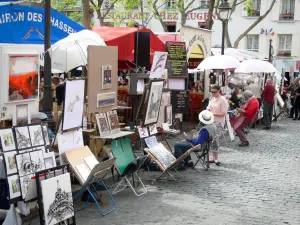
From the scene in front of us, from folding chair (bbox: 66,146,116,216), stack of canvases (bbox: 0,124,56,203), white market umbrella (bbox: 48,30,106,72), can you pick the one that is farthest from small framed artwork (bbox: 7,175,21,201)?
white market umbrella (bbox: 48,30,106,72)

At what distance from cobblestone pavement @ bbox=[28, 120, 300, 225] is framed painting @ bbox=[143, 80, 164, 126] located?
3.48ft

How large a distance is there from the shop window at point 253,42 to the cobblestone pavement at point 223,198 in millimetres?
27566

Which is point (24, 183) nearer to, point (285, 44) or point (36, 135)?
point (36, 135)

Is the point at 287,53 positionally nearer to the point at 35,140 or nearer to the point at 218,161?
the point at 218,161

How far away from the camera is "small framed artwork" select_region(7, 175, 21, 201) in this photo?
5.96 meters

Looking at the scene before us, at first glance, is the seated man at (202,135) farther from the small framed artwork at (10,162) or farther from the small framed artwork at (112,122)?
the small framed artwork at (10,162)

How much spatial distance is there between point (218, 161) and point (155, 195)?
10.5 feet

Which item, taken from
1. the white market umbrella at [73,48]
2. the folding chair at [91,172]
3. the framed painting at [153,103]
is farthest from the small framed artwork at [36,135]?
the white market umbrella at [73,48]

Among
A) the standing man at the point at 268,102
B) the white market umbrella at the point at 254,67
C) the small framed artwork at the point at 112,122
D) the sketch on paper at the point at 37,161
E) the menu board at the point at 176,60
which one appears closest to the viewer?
the sketch on paper at the point at 37,161

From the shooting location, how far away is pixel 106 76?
28.8 feet

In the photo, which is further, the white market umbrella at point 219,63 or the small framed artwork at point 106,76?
→ the white market umbrella at point 219,63

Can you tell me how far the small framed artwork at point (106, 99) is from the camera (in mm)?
8748

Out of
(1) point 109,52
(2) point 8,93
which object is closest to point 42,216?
(2) point 8,93

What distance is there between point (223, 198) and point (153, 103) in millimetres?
2485
